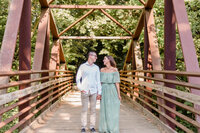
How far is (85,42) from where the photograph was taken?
17328 mm

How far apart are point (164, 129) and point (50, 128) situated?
2258 mm

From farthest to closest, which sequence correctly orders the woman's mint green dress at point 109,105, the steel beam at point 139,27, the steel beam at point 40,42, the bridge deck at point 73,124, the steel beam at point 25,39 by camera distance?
the steel beam at point 139,27 → the steel beam at point 40,42 → the steel beam at point 25,39 → the bridge deck at point 73,124 → the woman's mint green dress at point 109,105

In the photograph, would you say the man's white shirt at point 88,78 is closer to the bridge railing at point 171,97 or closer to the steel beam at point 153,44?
the bridge railing at point 171,97

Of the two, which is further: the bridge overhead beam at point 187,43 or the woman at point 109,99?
the woman at point 109,99

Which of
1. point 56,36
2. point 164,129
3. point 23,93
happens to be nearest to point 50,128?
point 23,93

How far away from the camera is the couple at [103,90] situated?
13.6 feet

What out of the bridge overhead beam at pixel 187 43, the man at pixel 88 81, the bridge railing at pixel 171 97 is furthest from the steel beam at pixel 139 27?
the man at pixel 88 81

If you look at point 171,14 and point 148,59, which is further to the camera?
point 148,59

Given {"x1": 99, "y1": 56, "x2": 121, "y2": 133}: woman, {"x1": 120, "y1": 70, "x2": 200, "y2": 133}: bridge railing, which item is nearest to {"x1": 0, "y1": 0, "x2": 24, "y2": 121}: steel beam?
{"x1": 99, "y1": 56, "x2": 121, "y2": 133}: woman

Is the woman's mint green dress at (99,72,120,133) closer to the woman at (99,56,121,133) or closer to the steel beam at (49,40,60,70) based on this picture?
the woman at (99,56,121,133)

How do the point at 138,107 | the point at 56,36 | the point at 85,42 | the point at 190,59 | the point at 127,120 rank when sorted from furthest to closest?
the point at 85,42, the point at 56,36, the point at 138,107, the point at 127,120, the point at 190,59

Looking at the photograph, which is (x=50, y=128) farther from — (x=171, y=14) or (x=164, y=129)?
(x=171, y=14)

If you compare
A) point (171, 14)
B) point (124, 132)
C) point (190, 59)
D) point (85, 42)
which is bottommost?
point (124, 132)

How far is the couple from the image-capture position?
4.14 metres
